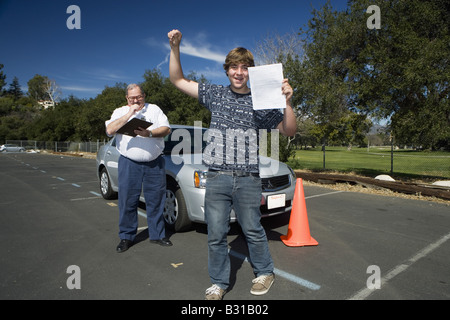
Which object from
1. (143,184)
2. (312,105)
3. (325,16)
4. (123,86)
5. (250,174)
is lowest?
(143,184)

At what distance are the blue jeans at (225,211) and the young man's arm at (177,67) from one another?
0.76m

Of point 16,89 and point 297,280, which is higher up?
point 16,89

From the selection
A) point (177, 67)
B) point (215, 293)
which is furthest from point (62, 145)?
point (215, 293)

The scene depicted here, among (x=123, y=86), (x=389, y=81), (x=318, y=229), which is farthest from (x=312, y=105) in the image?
(x=123, y=86)

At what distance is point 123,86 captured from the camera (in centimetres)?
3644

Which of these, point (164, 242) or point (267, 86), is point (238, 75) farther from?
point (164, 242)

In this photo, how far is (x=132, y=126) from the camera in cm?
329

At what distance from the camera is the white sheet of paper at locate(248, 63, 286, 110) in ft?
6.90

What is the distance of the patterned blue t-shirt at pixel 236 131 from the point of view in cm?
240

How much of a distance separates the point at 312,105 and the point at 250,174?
352 inches

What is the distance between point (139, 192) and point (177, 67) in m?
1.91

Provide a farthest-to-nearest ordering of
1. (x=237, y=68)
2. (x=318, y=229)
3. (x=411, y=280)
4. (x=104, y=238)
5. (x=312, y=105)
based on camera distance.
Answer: (x=312, y=105) < (x=318, y=229) < (x=104, y=238) < (x=411, y=280) < (x=237, y=68)
